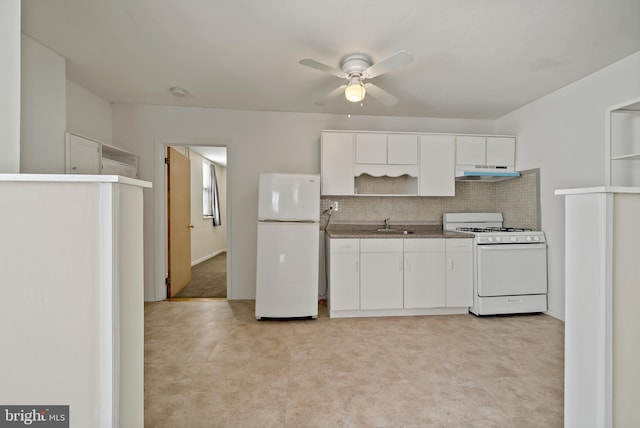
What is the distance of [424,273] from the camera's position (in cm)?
323

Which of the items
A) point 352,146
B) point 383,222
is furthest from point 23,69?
point 383,222

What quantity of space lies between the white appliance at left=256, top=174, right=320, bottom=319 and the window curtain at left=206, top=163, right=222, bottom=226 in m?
4.66

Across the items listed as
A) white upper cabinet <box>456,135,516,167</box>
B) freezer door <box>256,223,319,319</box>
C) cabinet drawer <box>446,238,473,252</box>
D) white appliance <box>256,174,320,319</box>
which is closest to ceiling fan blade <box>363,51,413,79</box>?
white appliance <box>256,174,320,319</box>

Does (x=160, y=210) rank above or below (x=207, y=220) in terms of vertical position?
above

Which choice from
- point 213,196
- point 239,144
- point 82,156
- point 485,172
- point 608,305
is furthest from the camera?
point 213,196

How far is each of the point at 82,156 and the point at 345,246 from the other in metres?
2.68

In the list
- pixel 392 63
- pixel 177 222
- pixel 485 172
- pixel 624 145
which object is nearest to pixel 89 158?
pixel 177 222

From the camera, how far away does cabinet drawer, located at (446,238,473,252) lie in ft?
10.7

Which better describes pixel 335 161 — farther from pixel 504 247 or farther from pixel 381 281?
pixel 504 247

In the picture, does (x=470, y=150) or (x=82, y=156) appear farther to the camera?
(x=470, y=150)

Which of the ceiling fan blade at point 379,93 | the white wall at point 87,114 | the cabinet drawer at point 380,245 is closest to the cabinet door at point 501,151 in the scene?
the cabinet drawer at point 380,245

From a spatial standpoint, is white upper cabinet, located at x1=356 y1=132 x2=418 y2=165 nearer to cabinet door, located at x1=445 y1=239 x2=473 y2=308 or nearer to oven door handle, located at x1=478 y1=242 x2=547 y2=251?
cabinet door, located at x1=445 y1=239 x2=473 y2=308

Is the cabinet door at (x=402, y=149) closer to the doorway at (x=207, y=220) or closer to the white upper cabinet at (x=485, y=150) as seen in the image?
the white upper cabinet at (x=485, y=150)

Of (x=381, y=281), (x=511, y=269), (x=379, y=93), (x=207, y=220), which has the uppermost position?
(x=379, y=93)
